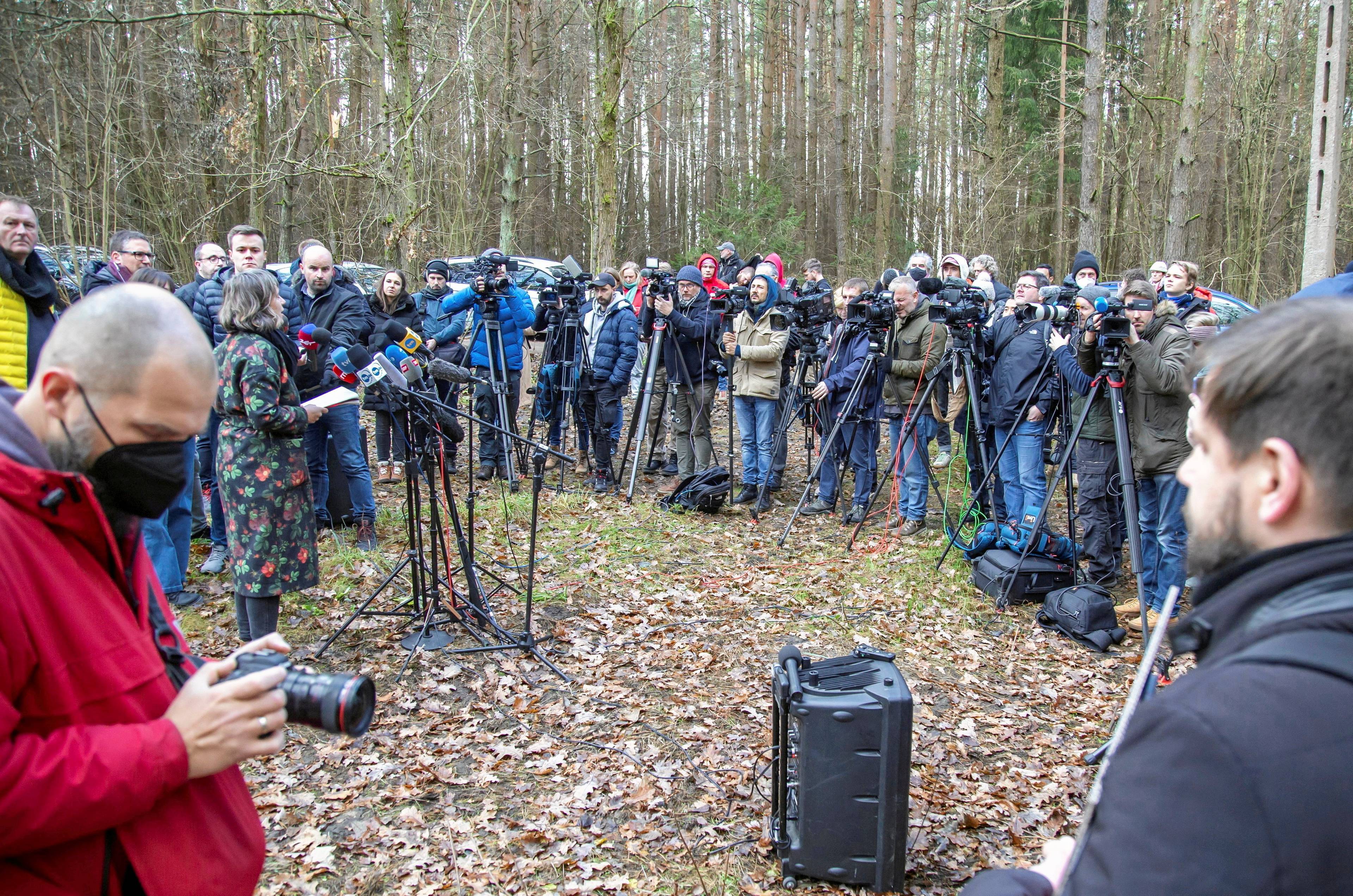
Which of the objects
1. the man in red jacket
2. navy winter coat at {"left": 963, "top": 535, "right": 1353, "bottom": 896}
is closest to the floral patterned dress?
the man in red jacket

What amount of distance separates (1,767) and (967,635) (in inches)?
196

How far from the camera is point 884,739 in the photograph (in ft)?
9.33

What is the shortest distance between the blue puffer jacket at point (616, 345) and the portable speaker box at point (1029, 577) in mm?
3911

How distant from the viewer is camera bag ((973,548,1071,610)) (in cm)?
557

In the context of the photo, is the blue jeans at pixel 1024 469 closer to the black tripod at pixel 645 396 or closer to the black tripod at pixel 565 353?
the black tripod at pixel 645 396

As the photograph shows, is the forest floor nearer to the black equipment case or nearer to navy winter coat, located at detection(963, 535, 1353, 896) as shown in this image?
the black equipment case

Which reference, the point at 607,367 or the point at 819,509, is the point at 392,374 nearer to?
the point at 607,367

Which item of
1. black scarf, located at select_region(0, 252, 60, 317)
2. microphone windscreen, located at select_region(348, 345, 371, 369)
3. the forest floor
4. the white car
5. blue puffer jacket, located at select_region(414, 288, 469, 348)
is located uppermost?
the white car

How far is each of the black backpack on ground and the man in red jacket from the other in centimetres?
617

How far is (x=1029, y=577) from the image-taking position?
559 centimetres

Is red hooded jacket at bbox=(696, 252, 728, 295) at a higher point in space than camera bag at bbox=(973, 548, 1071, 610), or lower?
higher

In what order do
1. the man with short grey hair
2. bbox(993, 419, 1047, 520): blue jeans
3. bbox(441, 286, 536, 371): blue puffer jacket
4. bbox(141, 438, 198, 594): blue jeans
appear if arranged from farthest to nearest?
bbox(441, 286, 536, 371): blue puffer jacket
bbox(993, 419, 1047, 520): blue jeans
the man with short grey hair
bbox(141, 438, 198, 594): blue jeans

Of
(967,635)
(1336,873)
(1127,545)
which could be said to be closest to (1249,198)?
(1127,545)

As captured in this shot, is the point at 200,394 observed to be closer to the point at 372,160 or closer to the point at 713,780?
the point at 713,780
